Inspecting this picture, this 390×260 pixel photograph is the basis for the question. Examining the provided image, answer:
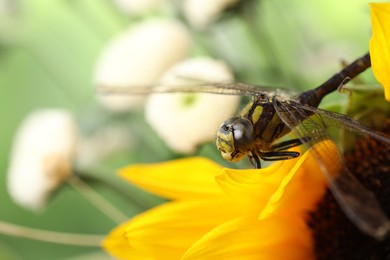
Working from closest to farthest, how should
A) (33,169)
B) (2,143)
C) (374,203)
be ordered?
(374,203) < (33,169) < (2,143)

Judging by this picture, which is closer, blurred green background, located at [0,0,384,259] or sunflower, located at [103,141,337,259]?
sunflower, located at [103,141,337,259]

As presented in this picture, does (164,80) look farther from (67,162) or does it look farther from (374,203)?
(374,203)

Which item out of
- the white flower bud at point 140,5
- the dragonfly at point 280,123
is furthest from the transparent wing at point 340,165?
the white flower bud at point 140,5

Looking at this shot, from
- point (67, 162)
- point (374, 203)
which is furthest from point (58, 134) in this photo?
point (374, 203)

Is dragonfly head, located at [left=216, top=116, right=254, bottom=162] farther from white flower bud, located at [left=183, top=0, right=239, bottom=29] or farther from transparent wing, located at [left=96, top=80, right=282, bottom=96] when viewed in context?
white flower bud, located at [left=183, top=0, right=239, bottom=29]

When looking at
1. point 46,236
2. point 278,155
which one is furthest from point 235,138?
point 46,236

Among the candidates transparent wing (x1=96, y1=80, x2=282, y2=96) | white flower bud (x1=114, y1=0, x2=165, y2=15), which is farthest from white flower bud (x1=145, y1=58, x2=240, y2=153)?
white flower bud (x1=114, y1=0, x2=165, y2=15)

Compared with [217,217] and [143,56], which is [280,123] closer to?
[217,217]

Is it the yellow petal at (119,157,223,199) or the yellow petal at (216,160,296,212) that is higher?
the yellow petal at (119,157,223,199)
